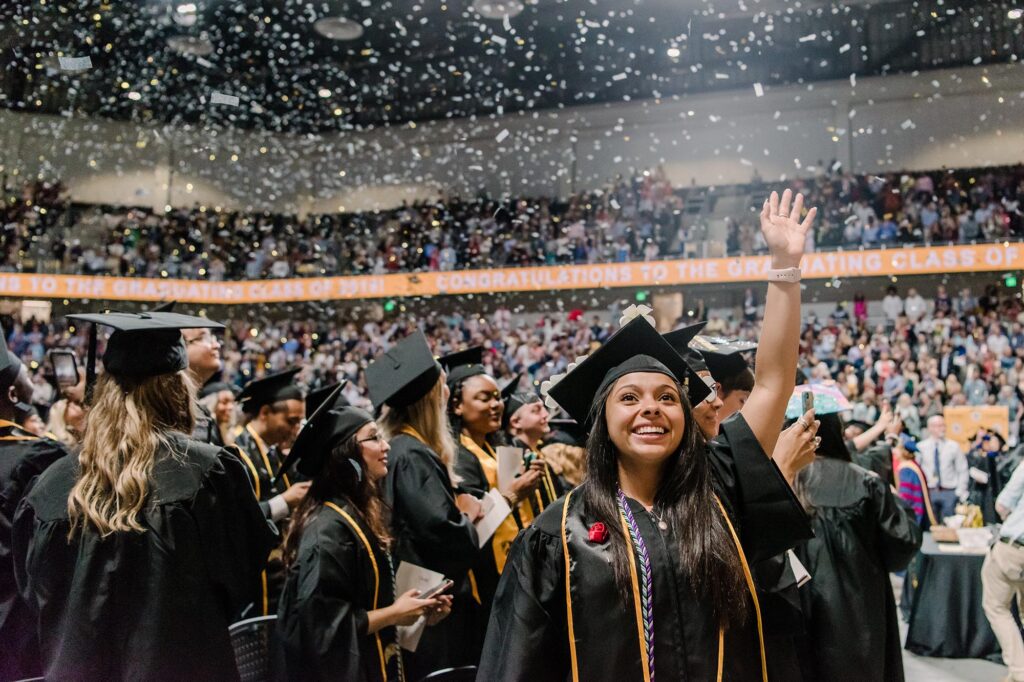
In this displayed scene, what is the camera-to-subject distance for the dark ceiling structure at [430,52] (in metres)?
18.3

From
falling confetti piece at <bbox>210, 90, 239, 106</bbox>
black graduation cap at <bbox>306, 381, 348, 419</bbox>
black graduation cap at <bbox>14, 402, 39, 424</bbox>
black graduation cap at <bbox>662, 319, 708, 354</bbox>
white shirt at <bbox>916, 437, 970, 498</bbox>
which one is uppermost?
falling confetti piece at <bbox>210, 90, 239, 106</bbox>

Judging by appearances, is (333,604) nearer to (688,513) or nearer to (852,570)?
(688,513)

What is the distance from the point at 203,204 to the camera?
24.0 m

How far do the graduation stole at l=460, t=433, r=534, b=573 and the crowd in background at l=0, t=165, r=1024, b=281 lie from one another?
1451 cm

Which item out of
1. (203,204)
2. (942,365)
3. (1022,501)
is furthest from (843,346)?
(203,204)

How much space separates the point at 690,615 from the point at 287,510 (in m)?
2.30

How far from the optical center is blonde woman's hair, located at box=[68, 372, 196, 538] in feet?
7.12

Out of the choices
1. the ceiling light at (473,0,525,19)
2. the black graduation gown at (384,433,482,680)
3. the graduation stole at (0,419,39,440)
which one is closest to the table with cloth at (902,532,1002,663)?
the black graduation gown at (384,433,482,680)

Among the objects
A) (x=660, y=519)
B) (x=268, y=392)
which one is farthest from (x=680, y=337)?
(x=268, y=392)

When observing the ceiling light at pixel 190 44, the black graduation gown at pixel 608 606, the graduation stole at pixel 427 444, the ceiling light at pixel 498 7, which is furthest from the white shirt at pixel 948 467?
the ceiling light at pixel 190 44

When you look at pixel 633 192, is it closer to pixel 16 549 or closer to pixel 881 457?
pixel 881 457

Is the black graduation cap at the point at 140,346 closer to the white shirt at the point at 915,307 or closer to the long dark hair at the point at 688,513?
the long dark hair at the point at 688,513

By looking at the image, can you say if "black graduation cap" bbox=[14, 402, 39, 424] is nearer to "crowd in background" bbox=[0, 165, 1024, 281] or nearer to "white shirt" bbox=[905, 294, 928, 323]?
"crowd in background" bbox=[0, 165, 1024, 281]

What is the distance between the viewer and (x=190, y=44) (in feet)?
64.1
